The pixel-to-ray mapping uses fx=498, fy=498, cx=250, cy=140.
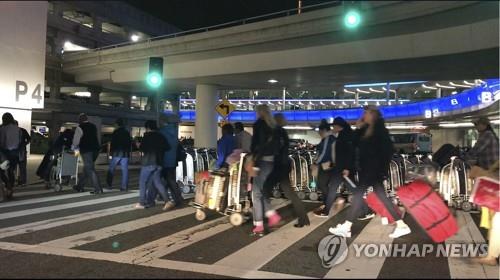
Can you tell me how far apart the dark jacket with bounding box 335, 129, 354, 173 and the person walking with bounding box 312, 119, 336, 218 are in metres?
0.26

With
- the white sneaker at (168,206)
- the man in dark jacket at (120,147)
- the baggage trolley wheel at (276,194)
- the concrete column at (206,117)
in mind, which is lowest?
the white sneaker at (168,206)

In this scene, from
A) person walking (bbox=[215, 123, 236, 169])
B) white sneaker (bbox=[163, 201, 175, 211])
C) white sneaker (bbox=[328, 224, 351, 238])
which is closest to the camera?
white sneaker (bbox=[328, 224, 351, 238])

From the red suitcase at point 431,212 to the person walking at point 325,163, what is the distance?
275 cm

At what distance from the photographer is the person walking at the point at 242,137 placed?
9704 mm

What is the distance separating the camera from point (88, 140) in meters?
12.0

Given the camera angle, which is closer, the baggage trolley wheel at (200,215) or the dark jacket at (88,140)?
the baggage trolley wheel at (200,215)

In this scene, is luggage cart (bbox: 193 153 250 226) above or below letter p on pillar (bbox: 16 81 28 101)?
below

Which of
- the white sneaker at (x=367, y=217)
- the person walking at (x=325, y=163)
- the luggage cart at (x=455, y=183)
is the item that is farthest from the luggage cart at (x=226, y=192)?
the luggage cart at (x=455, y=183)

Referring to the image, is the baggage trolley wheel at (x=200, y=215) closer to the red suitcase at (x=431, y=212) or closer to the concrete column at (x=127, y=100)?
the red suitcase at (x=431, y=212)

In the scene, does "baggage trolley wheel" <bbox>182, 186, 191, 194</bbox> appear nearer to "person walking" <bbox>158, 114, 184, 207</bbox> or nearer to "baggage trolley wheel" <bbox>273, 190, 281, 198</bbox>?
"person walking" <bbox>158, 114, 184, 207</bbox>

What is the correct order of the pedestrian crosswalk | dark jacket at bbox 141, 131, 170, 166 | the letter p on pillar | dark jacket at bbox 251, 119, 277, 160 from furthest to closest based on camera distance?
the letter p on pillar
dark jacket at bbox 141, 131, 170, 166
dark jacket at bbox 251, 119, 277, 160
the pedestrian crosswalk

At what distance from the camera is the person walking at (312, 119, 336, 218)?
916 centimetres

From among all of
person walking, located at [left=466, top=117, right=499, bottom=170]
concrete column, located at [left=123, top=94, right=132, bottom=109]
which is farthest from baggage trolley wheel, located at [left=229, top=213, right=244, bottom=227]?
concrete column, located at [left=123, top=94, right=132, bottom=109]

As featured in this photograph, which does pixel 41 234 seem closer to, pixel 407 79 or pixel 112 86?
pixel 407 79
